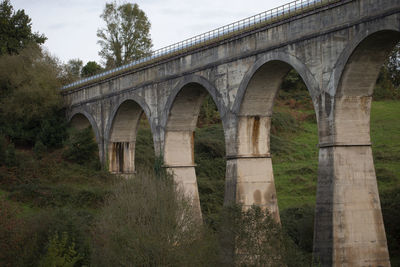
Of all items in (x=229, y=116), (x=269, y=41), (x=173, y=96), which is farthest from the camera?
(x=173, y=96)

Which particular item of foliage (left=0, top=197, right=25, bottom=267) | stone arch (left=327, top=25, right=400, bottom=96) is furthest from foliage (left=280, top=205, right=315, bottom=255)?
foliage (left=0, top=197, right=25, bottom=267)

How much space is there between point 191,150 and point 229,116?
596 centimetres

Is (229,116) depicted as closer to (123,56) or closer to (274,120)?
(274,120)

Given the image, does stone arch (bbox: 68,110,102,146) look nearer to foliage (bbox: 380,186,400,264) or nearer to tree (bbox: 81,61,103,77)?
foliage (bbox: 380,186,400,264)

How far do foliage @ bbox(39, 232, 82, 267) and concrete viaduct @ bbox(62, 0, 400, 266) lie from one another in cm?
755

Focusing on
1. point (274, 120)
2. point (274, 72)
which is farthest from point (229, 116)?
point (274, 120)

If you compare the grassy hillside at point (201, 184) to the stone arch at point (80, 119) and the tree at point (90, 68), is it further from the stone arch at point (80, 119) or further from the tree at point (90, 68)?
the tree at point (90, 68)

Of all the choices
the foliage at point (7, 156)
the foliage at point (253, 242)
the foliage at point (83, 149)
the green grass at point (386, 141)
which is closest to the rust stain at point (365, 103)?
the foliage at point (253, 242)

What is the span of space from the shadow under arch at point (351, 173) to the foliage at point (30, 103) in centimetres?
2879

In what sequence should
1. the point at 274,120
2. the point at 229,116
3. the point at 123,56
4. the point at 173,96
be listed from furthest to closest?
the point at 123,56, the point at 274,120, the point at 173,96, the point at 229,116

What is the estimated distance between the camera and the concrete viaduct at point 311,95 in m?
22.4

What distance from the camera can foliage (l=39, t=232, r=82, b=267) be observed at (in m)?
22.2

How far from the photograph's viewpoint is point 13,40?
198ft

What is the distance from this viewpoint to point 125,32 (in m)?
62.7
